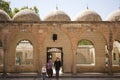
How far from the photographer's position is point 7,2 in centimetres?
2980

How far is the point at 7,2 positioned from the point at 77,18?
13687mm

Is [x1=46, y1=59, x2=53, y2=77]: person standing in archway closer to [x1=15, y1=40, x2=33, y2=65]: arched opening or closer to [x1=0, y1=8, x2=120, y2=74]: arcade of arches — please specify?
[x1=0, y1=8, x2=120, y2=74]: arcade of arches

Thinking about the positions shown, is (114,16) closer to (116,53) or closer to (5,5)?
(116,53)

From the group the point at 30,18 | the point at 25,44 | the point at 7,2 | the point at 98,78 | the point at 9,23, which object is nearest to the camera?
the point at 98,78

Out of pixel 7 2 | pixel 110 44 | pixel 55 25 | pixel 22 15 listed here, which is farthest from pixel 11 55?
pixel 7 2

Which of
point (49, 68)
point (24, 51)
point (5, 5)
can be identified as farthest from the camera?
point (5, 5)

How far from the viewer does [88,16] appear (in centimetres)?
1908

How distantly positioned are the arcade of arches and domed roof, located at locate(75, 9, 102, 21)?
21cm

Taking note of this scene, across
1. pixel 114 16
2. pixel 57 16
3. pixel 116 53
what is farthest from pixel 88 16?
pixel 116 53

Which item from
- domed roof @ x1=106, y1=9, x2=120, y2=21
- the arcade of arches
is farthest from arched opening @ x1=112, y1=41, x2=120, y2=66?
domed roof @ x1=106, y1=9, x2=120, y2=21

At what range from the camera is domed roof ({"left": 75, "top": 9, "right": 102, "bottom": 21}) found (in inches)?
750

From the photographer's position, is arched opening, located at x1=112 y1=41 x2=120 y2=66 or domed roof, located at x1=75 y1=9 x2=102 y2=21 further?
arched opening, located at x1=112 y1=41 x2=120 y2=66

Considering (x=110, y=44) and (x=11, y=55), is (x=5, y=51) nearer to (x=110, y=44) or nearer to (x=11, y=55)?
(x=11, y=55)

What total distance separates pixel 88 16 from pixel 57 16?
267cm
